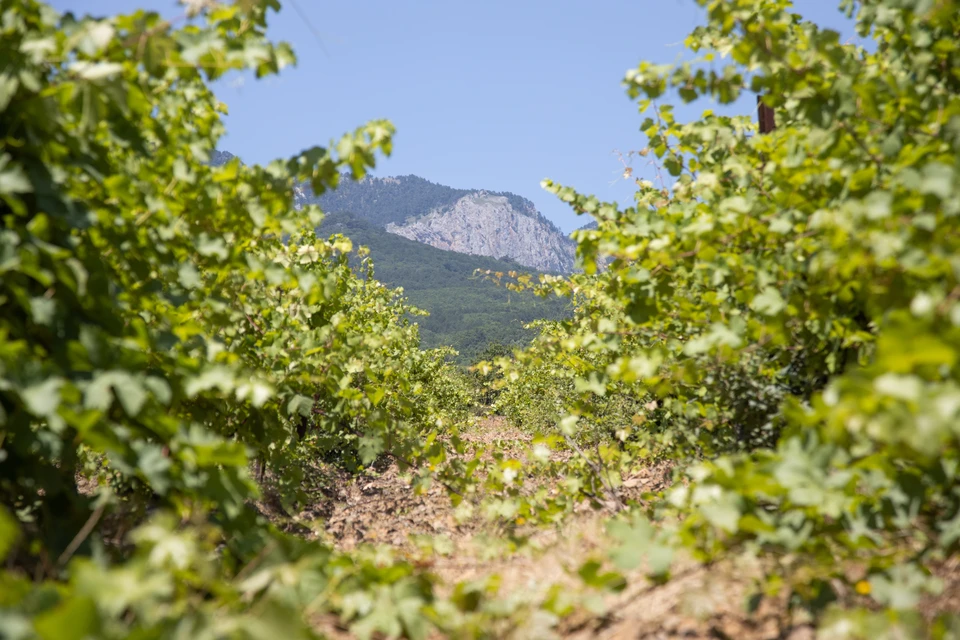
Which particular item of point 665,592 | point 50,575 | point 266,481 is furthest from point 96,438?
point 266,481

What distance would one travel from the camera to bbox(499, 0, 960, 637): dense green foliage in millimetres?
1356

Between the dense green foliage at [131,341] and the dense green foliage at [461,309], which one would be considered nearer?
the dense green foliage at [131,341]

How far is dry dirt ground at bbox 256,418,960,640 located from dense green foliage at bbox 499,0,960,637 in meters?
0.13

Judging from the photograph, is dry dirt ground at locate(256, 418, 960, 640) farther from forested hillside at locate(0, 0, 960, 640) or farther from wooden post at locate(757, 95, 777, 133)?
wooden post at locate(757, 95, 777, 133)

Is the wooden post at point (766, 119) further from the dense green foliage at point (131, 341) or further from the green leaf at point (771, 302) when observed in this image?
the dense green foliage at point (131, 341)

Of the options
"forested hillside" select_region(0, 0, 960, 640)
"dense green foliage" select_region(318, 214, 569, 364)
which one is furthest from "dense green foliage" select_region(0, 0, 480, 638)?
"dense green foliage" select_region(318, 214, 569, 364)

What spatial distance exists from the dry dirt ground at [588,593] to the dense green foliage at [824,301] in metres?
0.13

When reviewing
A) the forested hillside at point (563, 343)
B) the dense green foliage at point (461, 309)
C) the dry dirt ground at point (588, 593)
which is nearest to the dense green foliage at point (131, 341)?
the forested hillside at point (563, 343)

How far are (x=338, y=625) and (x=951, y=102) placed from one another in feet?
8.22

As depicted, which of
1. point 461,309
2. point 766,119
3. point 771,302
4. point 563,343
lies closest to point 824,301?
point 771,302

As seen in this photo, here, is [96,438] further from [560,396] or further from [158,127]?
[560,396]

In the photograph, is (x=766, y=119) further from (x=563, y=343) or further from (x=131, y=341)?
(x=131, y=341)

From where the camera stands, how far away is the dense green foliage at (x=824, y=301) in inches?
53.4

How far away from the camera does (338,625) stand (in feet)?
5.99
